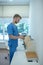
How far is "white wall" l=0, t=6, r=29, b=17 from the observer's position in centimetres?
661

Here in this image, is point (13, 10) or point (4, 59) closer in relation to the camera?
point (4, 59)

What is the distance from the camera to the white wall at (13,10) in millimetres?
6613

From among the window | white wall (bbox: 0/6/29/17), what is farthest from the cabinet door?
white wall (bbox: 0/6/29/17)

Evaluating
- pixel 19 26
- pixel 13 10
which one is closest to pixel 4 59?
pixel 19 26

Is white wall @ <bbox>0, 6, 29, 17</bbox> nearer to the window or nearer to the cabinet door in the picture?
the window

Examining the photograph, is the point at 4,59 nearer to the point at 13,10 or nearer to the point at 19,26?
the point at 19,26

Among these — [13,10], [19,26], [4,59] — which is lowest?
[4,59]

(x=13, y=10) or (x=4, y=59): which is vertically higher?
(x=13, y=10)

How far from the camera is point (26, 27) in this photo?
22.0 ft

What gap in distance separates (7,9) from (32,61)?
15.1ft

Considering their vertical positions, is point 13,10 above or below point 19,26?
above

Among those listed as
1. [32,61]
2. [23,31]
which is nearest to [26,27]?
[23,31]

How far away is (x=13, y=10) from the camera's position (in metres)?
6.62

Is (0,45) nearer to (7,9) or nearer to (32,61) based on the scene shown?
(7,9)
